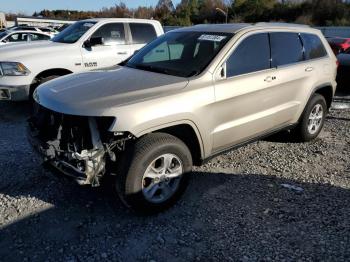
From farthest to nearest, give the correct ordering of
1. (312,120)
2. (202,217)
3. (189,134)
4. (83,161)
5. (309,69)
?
(312,120)
(309,69)
(189,134)
(202,217)
(83,161)

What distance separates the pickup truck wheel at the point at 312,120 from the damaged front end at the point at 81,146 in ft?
9.95

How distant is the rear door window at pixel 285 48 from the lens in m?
4.59

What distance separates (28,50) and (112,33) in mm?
1748

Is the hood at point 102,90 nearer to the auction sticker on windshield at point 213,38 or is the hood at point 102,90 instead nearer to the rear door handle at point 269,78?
the auction sticker on windshield at point 213,38

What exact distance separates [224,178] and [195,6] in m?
66.3

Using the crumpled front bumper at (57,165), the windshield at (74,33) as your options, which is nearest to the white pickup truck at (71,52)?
the windshield at (74,33)

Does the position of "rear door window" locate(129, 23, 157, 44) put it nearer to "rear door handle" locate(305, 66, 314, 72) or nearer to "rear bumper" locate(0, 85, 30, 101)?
"rear bumper" locate(0, 85, 30, 101)

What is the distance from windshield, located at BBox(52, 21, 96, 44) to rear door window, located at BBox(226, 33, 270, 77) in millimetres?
4006

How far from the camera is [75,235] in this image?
326 centimetres

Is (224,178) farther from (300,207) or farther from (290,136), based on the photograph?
(290,136)

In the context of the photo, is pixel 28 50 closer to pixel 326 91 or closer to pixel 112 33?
pixel 112 33

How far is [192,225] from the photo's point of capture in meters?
3.42

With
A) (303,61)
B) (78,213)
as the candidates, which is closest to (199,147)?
(78,213)

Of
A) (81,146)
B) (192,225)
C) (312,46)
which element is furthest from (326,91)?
(81,146)
